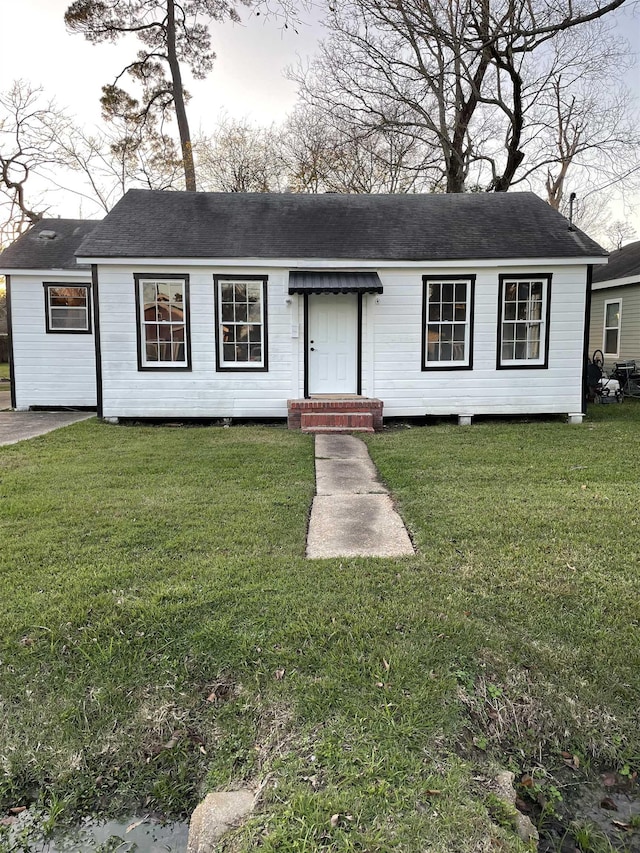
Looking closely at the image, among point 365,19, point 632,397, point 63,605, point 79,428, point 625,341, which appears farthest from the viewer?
point 365,19

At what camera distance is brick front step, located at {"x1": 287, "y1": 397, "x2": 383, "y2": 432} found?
902cm

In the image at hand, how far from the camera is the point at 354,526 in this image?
4227mm

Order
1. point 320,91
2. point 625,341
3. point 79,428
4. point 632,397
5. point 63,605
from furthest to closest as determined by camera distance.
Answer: point 320,91, point 625,341, point 632,397, point 79,428, point 63,605

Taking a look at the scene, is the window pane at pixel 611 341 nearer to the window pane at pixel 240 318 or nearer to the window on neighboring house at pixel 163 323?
the window pane at pixel 240 318

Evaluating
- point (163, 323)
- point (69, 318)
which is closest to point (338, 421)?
point (163, 323)

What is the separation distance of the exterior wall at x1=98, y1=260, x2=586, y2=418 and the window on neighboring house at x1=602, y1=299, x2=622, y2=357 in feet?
20.6

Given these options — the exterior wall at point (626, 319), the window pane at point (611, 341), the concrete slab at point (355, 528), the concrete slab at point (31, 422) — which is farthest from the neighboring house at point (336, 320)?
the window pane at point (611, 341)

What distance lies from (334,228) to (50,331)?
630 cm

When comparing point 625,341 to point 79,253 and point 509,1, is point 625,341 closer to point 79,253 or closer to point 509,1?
point 509,1

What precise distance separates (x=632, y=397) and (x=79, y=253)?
12629 millimetres

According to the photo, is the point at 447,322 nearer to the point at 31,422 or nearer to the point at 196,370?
the point at 196,370

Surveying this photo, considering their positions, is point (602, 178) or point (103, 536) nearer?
point (103, 536)

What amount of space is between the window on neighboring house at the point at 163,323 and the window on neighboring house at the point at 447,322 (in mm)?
4317

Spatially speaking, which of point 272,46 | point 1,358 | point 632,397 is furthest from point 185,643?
point 1,358
